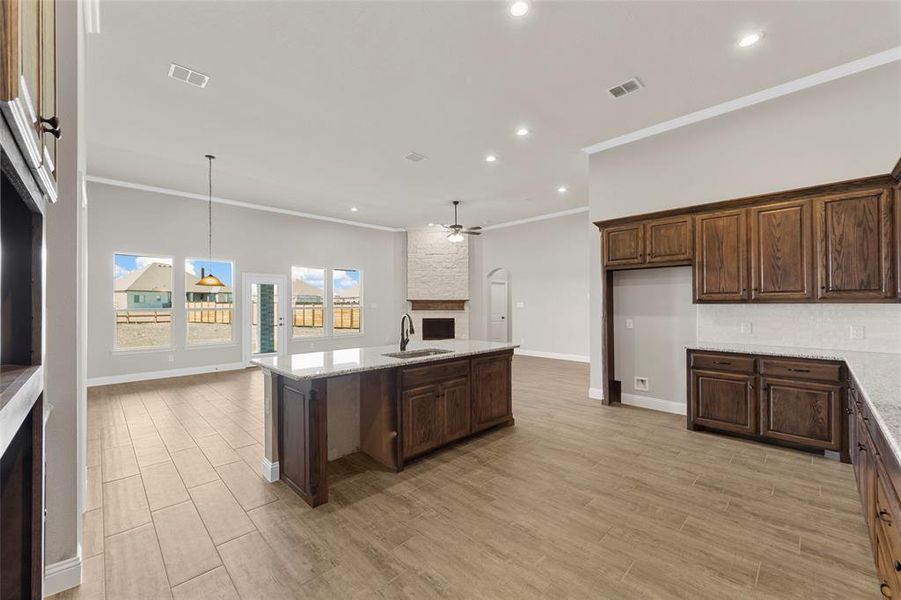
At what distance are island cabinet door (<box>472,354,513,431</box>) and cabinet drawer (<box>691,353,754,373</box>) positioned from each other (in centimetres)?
195

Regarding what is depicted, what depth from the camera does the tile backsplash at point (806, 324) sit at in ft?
10.9

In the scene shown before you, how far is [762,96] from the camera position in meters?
3.81

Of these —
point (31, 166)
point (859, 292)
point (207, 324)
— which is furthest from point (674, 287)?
point (207, 324)

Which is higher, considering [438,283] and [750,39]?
[750,39]

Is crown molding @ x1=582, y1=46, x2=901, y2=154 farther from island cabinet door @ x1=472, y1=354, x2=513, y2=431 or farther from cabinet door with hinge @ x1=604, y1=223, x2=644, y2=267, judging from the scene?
island cabinet door @ x1=472, y1=354, x2=513, y2=431

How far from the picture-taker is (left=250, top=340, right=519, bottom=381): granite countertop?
2.62m

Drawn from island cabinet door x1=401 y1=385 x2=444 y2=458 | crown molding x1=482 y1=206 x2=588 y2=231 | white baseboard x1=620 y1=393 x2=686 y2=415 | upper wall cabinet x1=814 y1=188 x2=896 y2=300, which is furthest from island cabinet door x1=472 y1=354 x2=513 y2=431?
crown molding x1=482 y1=206 x2=588 y2=231

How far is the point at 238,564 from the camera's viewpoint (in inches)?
80.9

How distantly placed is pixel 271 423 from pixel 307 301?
6.26 meters

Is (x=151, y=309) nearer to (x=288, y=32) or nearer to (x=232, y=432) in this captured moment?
(x=232, y=432)

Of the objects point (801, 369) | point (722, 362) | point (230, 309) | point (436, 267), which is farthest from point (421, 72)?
point (436, 267)

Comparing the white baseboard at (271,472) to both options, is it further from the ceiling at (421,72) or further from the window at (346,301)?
the window at (346,301)

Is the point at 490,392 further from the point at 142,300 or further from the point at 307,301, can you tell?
the point at 142,300

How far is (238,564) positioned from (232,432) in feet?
7.76
